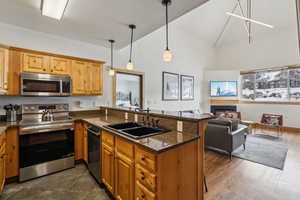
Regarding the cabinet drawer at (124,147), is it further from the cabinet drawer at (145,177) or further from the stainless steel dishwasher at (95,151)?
the stainless steel dishwasher at (95,151)

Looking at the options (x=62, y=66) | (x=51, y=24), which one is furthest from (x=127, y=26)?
(x=62, y=66)

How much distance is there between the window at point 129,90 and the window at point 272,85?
18.5 feet

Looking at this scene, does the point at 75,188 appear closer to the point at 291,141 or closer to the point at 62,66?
the point at 62,66

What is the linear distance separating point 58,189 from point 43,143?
81 centimetres

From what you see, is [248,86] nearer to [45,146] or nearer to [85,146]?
[85,146]

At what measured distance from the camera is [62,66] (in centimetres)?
296

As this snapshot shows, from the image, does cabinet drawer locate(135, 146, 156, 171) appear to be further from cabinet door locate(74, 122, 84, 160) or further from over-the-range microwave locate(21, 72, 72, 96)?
over-the-range microwave locate(21, 72, 72, 96)

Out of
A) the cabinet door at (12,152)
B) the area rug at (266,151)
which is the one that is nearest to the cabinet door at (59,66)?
the cabinet door at (12,152)

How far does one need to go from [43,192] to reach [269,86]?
8438mm

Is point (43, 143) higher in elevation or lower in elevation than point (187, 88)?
lower

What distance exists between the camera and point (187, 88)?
20.3 feet

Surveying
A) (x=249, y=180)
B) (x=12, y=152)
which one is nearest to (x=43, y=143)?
(x=12, y=152)

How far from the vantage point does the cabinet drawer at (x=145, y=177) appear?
1.23m

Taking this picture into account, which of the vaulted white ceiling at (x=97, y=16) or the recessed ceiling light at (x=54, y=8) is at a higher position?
the vaulted white ceiling at (x=97, y=16)
